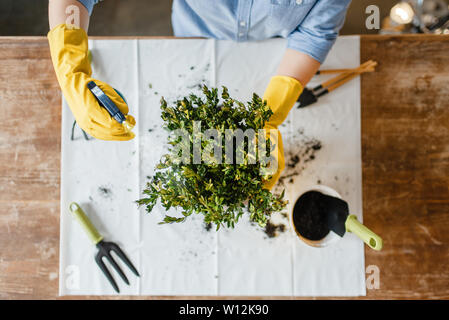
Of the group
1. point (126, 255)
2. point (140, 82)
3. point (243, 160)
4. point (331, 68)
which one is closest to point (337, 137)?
point (331, 68)

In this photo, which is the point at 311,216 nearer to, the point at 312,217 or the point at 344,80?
the point at 312,217

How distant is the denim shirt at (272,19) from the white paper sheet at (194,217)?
68 mm

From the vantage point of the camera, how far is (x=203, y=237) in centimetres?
95

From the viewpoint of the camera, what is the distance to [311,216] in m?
0.87

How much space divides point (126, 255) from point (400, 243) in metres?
0.89

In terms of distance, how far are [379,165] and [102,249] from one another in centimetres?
93

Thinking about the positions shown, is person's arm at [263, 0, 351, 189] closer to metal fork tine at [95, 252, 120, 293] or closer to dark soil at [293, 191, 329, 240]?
dark soil at [293, 191, 329, 240]

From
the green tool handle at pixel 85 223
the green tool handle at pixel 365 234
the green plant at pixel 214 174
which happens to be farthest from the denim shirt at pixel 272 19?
the green tool handle at pixel 85 223

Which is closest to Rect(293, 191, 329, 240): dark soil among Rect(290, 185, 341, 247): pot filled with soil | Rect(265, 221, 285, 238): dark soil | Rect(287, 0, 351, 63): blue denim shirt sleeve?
Rect(290, 185, 341, 247): pot filled with soil

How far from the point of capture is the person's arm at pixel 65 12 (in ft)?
2.58

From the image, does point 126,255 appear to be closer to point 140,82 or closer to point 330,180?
point 140,82

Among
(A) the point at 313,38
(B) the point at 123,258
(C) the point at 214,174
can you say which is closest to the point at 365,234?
(C) the point at 214,174

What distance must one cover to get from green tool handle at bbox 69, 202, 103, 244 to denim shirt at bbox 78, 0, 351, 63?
595 mm

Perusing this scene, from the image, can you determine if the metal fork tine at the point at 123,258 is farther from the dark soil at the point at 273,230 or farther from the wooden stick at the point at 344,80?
the wooden stick at the point at 344,80
